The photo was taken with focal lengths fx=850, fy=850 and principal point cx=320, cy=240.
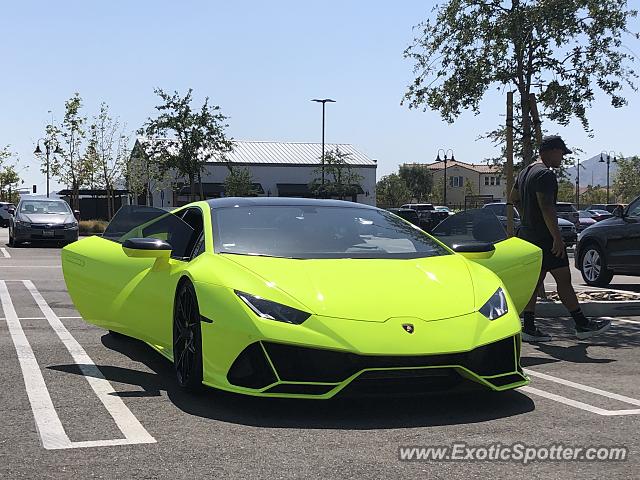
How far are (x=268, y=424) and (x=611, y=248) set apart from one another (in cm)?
1029

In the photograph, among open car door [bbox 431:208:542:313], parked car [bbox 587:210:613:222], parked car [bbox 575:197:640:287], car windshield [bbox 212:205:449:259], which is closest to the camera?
car windshield [bbox 212:205:449:259]

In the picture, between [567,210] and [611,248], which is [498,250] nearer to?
[611,248]

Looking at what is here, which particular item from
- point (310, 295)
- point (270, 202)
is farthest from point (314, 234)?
point (310, 295)

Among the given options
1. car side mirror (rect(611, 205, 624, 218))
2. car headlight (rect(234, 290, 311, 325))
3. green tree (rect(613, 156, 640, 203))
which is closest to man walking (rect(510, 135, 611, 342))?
car headlight (rect(234, 290, 311, 325))

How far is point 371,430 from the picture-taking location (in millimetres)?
4340

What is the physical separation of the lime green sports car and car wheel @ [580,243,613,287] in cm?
757

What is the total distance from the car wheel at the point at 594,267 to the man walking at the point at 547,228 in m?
6.10

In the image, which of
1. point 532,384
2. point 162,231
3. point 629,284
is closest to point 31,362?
point 162,231

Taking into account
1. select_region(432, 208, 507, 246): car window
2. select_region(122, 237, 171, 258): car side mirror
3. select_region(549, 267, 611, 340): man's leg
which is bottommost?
select_region(549, 267, 611, 340): man's leg

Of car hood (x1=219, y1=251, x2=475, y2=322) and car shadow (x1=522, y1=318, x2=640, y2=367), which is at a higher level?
car hood (x1=219, y1=251, x2=475, y2=322)

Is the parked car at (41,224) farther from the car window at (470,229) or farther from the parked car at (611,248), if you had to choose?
the car window at (470,229)

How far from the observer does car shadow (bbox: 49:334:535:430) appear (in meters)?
4.50

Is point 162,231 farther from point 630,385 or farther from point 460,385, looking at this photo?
point 630,385

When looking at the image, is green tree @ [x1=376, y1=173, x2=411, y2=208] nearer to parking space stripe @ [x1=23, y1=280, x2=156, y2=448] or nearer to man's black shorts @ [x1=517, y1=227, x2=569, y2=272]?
man's black shorts @ [x1=517, y1=227, x2=569, y2=272]
